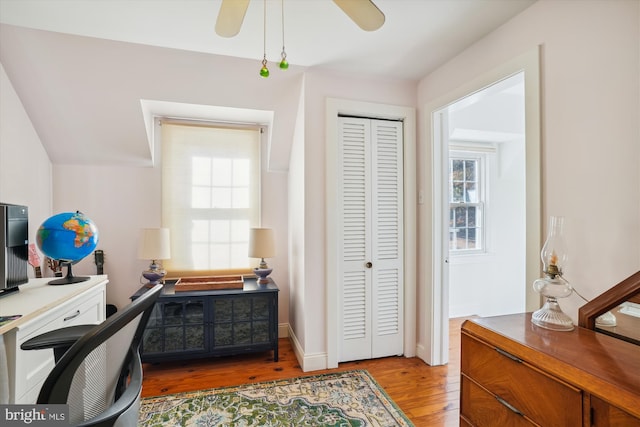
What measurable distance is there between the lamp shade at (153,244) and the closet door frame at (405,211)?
4.73ft

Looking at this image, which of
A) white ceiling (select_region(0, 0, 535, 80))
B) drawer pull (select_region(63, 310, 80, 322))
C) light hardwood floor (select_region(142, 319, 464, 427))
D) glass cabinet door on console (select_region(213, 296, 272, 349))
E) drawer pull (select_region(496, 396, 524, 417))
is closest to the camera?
drawer pull (select_region(496, 396, 524, 417))

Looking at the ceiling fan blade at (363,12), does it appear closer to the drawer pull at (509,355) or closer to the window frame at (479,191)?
the drawer pull at (509,355)

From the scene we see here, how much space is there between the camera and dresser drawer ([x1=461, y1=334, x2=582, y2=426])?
0.99 meters

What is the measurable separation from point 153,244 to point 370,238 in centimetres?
187

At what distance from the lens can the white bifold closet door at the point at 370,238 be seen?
8.60 feet

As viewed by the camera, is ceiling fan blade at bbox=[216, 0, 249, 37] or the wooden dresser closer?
the wooden dresser

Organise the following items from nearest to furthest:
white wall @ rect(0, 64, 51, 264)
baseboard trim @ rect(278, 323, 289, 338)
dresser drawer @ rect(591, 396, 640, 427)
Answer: dresser drawer @ rect(591, 396, 640, 427)
white wall @ rect(0, 64, 51, 264)
baseboard trim @ rect(278, 323, 289, 338)

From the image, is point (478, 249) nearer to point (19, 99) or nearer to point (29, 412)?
point (29, 412)

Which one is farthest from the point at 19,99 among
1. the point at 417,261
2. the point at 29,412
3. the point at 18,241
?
the point at 417,261

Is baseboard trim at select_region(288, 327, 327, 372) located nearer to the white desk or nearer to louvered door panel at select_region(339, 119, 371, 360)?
louvered door panel at select_region(339, 119, 371, 360)

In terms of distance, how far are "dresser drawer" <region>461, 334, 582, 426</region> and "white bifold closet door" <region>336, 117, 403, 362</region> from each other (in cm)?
127

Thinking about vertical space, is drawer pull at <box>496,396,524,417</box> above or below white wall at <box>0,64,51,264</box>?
below

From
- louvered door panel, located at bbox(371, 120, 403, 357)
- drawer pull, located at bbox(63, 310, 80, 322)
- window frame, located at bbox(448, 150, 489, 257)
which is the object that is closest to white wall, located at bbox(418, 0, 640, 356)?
louvered door panel, located at bbox(371, 120, 403, 357)

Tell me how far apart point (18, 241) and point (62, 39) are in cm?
144
